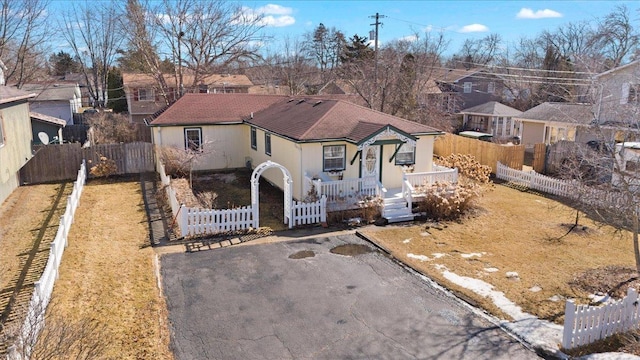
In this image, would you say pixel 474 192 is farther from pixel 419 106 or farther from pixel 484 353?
pixel 419 106

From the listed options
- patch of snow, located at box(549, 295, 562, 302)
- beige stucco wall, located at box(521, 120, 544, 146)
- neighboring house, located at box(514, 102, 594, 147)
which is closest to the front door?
patch of snow, located at box(549, 295, 562, 302)

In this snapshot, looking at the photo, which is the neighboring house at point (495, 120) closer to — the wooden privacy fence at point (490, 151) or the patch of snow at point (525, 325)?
the wooden privacy fence at point (490, 151)

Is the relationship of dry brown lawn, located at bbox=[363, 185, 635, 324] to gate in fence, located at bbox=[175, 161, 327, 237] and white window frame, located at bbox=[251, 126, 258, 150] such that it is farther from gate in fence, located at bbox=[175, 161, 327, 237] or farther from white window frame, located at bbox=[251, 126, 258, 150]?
white window frame, located at bbox=[251, 126, 258, 150]

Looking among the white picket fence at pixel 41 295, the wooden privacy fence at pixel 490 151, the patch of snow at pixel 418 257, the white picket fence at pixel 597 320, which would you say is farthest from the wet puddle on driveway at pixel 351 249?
the wooden privacy fence at pixel 490 151

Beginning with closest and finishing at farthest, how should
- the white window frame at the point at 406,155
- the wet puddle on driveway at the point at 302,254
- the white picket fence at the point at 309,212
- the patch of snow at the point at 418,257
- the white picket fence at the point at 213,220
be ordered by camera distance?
the patch of snow at the point at 418,257
the wet puddle on driveway at the point at 302,254
the white picket fence at the point at 213,220
the white picket fence at the point at 309,212
the white window frame at the point at 406,155

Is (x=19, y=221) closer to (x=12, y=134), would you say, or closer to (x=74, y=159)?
(x=12, y=134)

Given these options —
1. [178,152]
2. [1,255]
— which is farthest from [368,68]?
[1,255]
